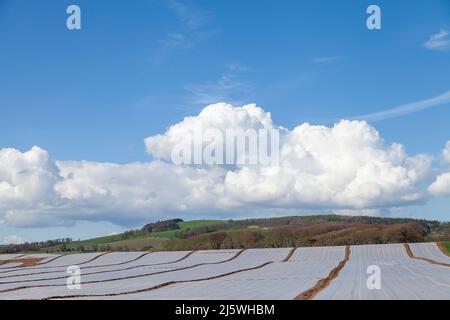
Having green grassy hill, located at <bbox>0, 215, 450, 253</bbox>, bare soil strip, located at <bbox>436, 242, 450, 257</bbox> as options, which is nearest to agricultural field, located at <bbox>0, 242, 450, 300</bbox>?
bare soil strip, located at <bbox>436, 242, 450, 257</bbox>

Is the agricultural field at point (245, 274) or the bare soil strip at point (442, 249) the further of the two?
the bare soil strip at point (442, 249)

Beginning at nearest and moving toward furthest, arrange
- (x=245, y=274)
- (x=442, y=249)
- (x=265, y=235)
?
(x=245, y=274) → (x=442, y=249) → (x=265, y=235)

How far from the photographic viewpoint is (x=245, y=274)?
30.9 metres

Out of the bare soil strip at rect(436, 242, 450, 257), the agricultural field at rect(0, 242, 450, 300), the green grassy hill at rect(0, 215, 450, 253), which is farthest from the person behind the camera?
the green grassy hill at rect(0, 215, 450, 253)

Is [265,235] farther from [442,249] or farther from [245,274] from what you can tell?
[245,274]

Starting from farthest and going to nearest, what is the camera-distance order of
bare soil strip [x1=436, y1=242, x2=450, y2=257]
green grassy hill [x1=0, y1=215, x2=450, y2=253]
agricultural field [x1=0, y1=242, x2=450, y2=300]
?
green grassy hill [x1=0, y1=215, x2=450, y2=253]
bare soil strip [x1=436, y1=242, x2=450, y2=257]
agricultural field [x1=0, y1=242, x2=450, y2=300]

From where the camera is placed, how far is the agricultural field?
1855 cm

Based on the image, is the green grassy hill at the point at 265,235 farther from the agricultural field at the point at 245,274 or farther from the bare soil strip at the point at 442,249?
the agricultural field at the point at 245,274

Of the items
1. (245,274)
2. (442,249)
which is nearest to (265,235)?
(442,249)

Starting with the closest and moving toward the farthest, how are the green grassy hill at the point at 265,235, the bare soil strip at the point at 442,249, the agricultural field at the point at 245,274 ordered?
the agricultural field at the point at 245,274 → the bare soil strip at the point at 442,249 → the green grassy hill at the point at 265,235

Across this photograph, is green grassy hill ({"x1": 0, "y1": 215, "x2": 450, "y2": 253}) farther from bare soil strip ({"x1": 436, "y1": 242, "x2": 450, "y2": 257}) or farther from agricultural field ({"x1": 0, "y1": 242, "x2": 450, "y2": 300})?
agricultural field ({"x1": 0, "y1": 242, "x2": 450, "y2": 300})

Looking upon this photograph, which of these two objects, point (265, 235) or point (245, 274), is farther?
point (265, 235)

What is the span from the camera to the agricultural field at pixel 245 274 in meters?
18.5

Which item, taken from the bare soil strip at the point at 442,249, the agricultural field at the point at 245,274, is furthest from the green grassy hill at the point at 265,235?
the agricultural field at the point at 245,274
